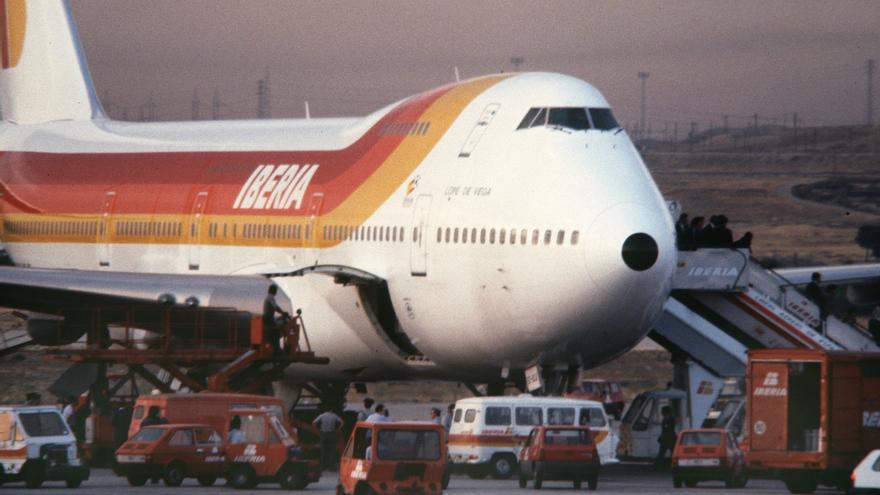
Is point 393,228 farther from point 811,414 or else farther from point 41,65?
point 41,65

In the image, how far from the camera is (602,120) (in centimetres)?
3728

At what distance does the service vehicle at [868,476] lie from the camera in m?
30.1

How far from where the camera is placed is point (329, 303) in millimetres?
40375

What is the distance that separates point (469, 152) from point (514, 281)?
3192 millimetres

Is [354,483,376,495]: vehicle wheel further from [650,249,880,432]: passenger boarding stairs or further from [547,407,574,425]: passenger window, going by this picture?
[650,249,880,432]: passenger boarding stairs

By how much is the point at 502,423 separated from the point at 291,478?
485 centimetres

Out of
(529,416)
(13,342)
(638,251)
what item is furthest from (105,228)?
(638,251)

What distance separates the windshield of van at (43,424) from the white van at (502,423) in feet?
25.0

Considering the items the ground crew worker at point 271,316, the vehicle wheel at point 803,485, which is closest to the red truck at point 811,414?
the vehicle wheel at point 803,485

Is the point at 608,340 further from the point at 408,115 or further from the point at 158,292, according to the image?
the point at 158,292

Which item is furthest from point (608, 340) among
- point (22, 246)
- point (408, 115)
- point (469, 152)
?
point (22, 246)

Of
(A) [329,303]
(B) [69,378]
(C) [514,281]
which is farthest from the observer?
(B) [69,378]

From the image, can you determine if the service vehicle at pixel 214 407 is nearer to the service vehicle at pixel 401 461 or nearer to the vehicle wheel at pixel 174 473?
the vehicle wheel at pixel 174 473

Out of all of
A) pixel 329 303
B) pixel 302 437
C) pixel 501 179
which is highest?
pixel 501 179
